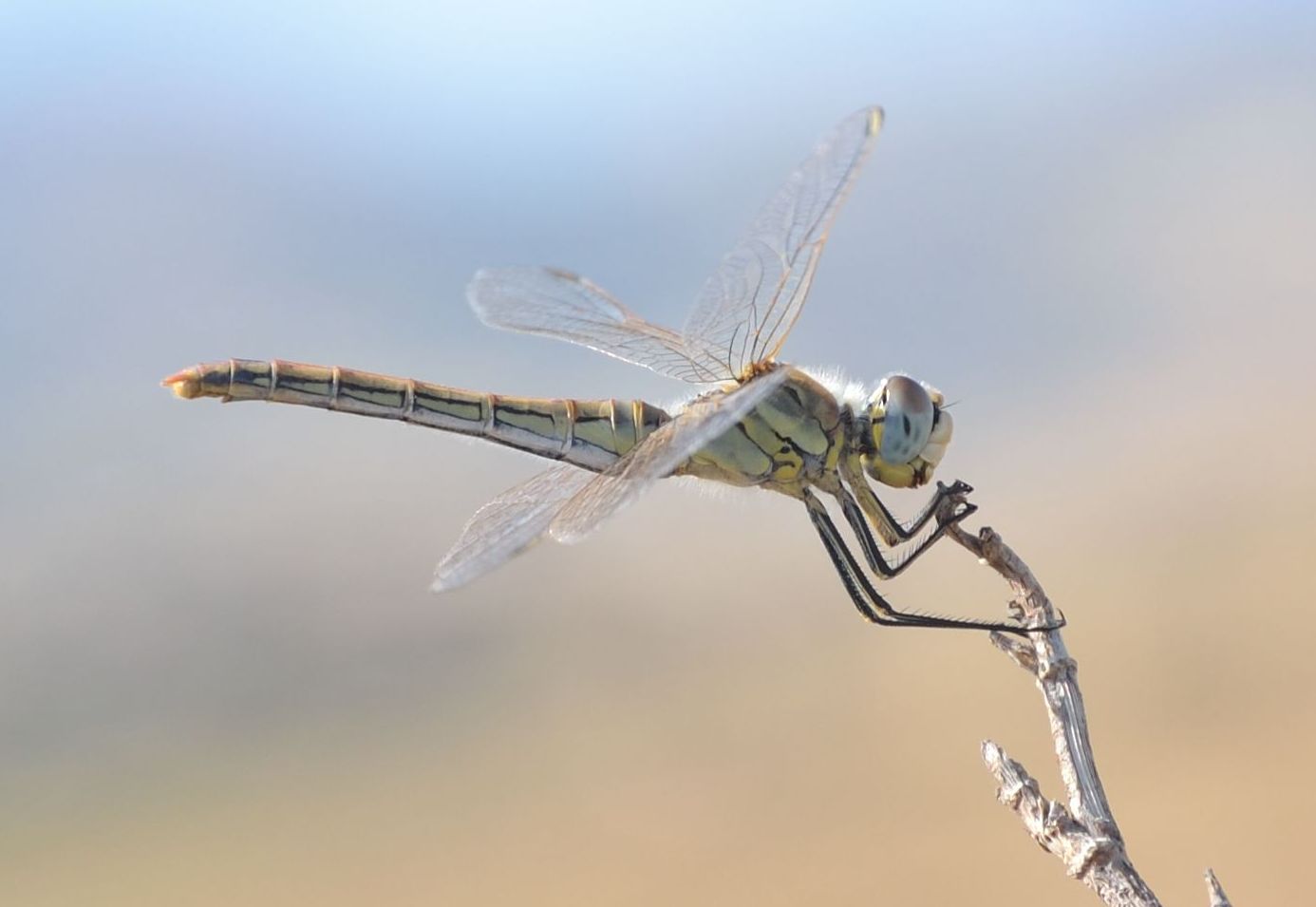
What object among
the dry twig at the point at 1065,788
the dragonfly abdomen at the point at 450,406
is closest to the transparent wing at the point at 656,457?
the dragonfly abdomen at the point at 450,406

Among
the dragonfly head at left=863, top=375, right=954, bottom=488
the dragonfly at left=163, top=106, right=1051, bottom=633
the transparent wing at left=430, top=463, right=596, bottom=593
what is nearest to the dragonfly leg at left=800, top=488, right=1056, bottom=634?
the dragonfly at left=163, top=106, right=1051, bottom=633

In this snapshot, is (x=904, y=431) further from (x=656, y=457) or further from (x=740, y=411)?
(x=656, y=457)

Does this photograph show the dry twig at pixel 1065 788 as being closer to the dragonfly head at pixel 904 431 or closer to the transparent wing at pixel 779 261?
the dragonfly head at pixel 904 431

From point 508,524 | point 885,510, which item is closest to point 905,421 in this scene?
point 885,510

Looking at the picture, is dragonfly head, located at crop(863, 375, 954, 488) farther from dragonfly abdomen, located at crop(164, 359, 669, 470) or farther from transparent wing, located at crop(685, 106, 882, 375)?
dragonfly abdomen, located at crop(164, 359, 669, 470)

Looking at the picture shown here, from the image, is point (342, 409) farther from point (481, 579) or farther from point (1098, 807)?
point (1098, 807)

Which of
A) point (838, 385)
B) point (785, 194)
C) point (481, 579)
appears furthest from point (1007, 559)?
point (785, 194)
